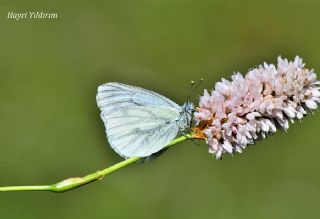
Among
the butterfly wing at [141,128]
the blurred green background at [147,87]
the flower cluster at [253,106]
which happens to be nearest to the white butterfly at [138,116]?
the butterfly wing at [141,128]

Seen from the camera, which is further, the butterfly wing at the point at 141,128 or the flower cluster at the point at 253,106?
the butterfly wing at the point at 141,128

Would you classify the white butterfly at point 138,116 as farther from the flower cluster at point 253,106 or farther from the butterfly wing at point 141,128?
the flower cluster at point 253,106

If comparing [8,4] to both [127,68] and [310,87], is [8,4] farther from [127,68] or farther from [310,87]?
[310,87]

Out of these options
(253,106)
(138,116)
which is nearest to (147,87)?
(138,116)

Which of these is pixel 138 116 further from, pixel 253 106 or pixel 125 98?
pixel 253 106

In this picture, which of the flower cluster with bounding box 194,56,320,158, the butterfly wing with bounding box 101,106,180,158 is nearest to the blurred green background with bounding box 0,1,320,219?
the butterfly wing with bounding box 101,106,180,158

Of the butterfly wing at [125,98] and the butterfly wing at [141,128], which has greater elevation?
the butterfly wing at [125,98]
